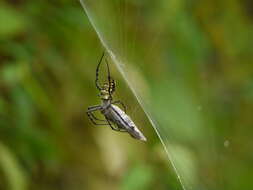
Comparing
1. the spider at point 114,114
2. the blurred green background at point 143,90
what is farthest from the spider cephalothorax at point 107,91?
the blurred green background at point 143,90

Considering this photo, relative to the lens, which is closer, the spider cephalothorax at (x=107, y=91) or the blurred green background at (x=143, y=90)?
the spider cephalothorax at (x=107, y=91)

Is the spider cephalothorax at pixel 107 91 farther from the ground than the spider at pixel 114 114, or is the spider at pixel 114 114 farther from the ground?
the spider cephalothorax at pixel 107 91

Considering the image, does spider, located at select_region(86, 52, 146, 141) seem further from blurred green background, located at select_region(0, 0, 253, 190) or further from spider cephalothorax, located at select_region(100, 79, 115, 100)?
blurred green background, located at select_region(0, 0, 253, 190)

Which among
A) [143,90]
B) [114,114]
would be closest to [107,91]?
[114,114]

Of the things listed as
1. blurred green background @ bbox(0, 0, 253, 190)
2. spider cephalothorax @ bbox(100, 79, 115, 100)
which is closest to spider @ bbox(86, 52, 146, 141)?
spider cephalothorax @ bbox(100, 79, 115, 100)

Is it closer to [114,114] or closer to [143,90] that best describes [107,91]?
[114,114]

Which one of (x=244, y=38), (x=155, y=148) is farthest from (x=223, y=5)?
(x=155, y=148)

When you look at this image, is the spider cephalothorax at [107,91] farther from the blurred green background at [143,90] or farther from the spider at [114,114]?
the blurred green background at [143,90]

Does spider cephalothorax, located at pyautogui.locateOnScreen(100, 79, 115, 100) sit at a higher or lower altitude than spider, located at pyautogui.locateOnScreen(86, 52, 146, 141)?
higher
